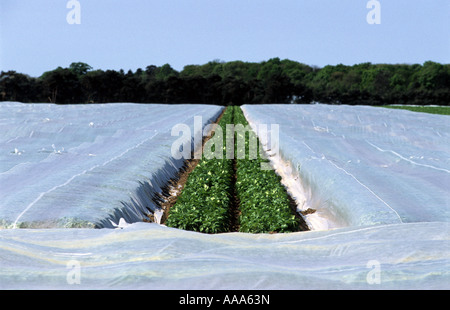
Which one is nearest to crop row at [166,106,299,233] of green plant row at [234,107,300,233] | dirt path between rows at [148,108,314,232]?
green plant row at [234,107,300,233]

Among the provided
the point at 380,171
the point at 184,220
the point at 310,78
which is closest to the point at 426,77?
the point at 310,78

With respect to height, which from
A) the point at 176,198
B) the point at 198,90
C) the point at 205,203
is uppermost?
the point at 198,90

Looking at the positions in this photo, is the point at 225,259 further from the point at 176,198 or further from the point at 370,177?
the point at 370,177

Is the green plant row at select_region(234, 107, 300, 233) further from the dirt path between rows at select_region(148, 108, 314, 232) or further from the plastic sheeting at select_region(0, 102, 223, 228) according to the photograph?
the plastic sheeting at select_region(0, 102, 223, 228)

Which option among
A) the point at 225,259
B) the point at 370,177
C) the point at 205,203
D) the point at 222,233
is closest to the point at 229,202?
the point at 205,203

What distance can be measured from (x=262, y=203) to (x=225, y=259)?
3.47 meters

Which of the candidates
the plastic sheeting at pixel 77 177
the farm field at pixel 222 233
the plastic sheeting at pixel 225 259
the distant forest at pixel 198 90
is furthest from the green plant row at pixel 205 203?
the distant forest at pixel 198 90

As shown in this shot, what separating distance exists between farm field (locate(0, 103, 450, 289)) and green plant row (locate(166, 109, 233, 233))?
0.17 meters

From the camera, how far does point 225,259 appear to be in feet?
14.6

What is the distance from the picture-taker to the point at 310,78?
2864 inches

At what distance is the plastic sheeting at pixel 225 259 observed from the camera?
4.02 meters

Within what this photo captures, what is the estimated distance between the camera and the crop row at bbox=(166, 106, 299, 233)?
7.00 meters
